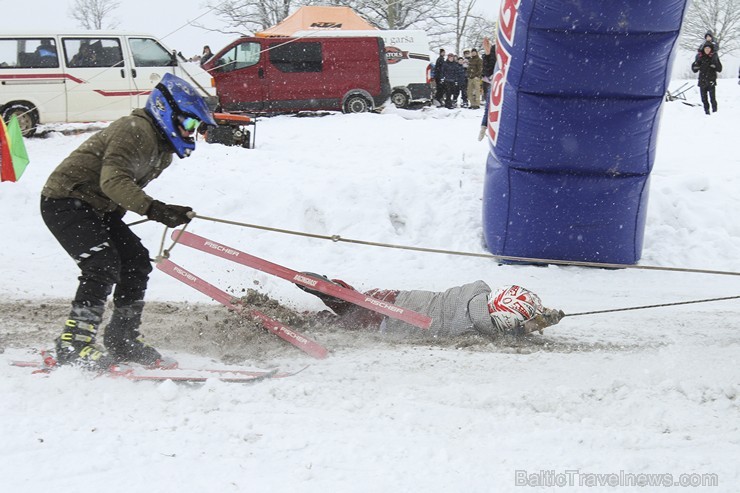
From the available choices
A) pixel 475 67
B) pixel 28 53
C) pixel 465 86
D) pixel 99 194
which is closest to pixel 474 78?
pixel 475 67

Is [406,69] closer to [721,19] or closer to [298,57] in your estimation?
[298,57]

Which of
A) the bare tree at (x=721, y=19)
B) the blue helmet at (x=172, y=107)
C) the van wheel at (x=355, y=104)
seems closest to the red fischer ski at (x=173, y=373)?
the blue helmet at (x=172, y=107)

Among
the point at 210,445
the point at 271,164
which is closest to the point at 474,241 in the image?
the point at 271,164

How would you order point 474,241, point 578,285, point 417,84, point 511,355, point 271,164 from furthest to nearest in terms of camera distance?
1. point 417,84
2. point 271,164
3. point 474,241
4. point 578,285
5. point 511,355

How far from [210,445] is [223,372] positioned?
1.01m

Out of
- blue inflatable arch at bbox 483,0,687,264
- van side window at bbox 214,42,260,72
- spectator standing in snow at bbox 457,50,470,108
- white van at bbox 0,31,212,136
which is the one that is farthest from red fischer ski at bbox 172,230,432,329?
spectator standing in snow at bbox 457,50,470,108

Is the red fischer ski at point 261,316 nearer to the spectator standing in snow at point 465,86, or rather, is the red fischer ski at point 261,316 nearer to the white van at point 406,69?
the white van at point 406,69

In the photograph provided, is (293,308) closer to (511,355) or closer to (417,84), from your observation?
(511,355)

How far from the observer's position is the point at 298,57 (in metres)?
16.0

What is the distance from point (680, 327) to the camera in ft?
18.0

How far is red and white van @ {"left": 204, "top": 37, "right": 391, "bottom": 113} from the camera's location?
15672 millimetres

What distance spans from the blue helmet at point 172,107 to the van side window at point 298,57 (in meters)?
12.1

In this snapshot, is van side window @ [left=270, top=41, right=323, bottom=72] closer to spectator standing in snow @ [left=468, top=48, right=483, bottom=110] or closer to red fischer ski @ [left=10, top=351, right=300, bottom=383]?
spectator standing in snow @ [left=468, top=48, right=483, bottom=110]

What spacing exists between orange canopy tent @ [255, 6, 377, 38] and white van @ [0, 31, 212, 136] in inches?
300
